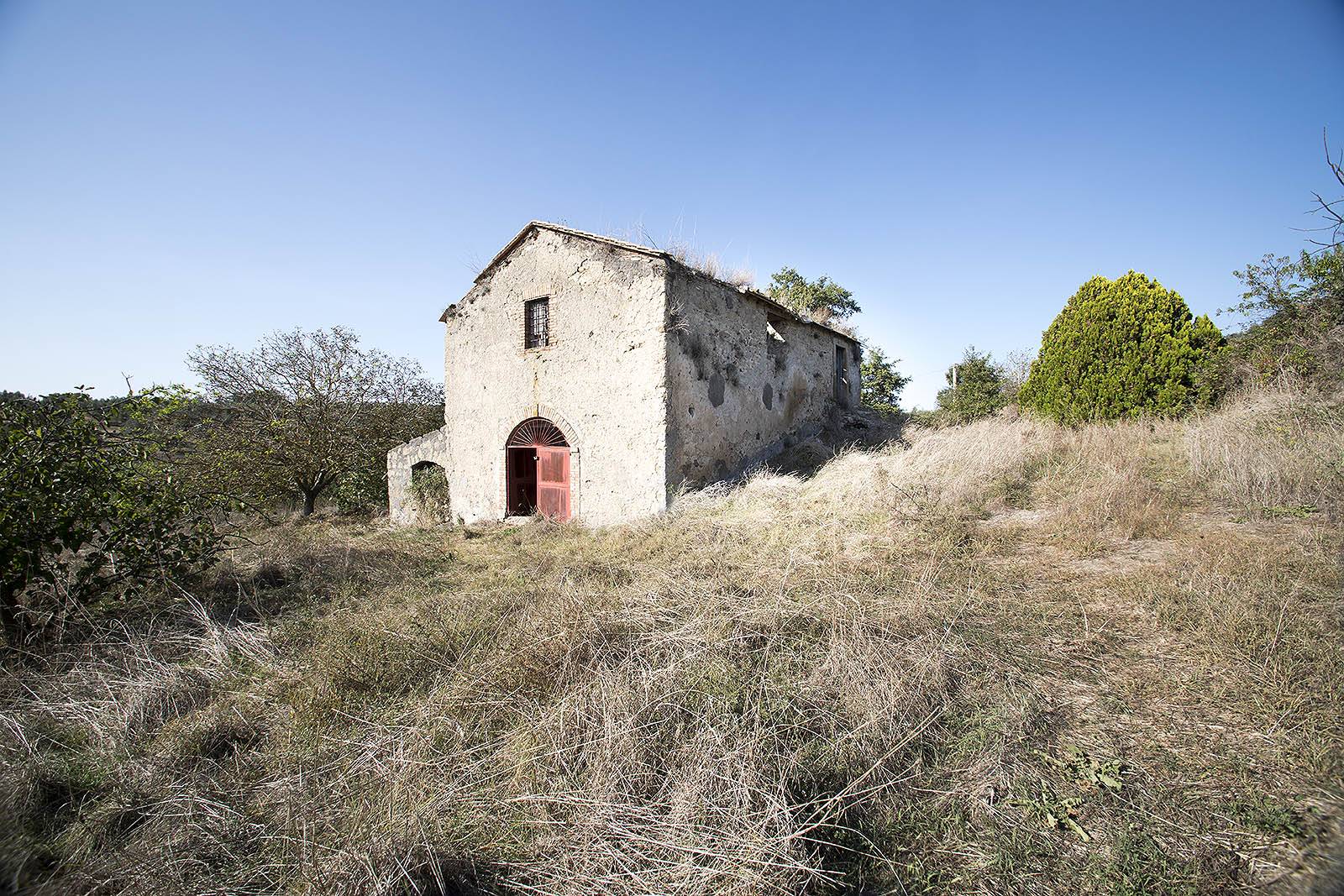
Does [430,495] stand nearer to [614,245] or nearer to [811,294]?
[614,245]

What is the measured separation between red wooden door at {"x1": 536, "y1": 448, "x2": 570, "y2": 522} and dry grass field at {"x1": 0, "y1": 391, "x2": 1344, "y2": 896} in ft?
14.9

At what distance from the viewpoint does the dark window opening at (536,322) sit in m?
10.9

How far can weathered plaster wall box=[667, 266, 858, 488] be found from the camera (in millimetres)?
9531

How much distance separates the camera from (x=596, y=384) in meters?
9.98

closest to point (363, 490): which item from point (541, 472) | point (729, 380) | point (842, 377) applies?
point (541, 472)

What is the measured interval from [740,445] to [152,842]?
987cm

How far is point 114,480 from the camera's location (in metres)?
5.05

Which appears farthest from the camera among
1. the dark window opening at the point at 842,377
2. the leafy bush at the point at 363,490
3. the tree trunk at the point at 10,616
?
the dark window opening at the point at 842,377

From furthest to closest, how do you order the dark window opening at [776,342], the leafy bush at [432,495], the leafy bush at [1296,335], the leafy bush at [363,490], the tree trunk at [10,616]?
1. the leafy bush at [363,490]
2. the leafy bush at [432,495]
3. the dark window opening at [776,342]
4. the leafy bush at [1296,335]
5. the tree trunk at [10,616]

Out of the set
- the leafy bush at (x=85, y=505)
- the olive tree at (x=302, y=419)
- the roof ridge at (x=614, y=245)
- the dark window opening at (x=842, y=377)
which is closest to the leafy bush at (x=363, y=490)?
the olive tree at (x=302, y=419)

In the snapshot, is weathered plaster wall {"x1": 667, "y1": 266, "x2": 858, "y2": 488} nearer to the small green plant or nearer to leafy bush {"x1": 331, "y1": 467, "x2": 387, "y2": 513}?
the small green plant

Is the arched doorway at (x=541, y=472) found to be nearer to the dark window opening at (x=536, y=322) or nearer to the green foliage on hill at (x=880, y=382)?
the dark window opening at (x=536, y=322)

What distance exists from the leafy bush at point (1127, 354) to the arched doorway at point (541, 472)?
32.9ft

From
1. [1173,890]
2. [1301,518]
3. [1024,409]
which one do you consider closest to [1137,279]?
[1024,409]
